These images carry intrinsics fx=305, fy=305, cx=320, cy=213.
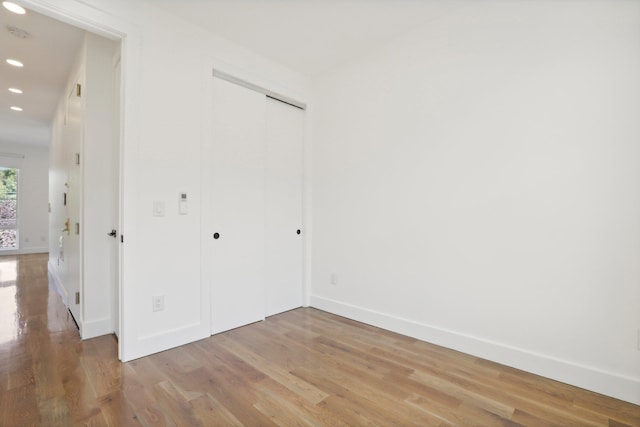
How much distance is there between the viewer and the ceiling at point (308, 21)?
2.42 m

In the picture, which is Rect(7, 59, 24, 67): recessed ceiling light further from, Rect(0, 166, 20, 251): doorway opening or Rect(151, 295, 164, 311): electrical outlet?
Rect(0, 166, 20, 251): doorway opening

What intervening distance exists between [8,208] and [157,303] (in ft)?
26.9

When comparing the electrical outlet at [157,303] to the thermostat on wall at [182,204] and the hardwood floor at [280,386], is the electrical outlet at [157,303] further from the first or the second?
the thermostat on wall at [182,204]

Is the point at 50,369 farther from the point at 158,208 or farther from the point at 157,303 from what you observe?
the point at 158,208

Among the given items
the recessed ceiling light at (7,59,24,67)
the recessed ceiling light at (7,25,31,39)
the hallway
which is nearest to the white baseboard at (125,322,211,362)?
the hallway

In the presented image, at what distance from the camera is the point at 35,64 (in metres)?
3.38

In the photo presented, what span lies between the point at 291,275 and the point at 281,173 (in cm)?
120

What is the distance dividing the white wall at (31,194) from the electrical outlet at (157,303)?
25.9 feet

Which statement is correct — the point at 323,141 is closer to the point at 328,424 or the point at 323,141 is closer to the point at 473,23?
the point at 473,23

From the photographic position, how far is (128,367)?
2.20 m

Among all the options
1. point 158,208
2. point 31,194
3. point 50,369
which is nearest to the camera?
point 50,369

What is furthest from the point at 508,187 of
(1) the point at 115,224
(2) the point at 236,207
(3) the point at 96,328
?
(3) the point at 96,328

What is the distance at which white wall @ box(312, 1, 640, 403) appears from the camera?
74.0 inches

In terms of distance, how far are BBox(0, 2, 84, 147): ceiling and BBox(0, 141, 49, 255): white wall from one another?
87.6 inches
